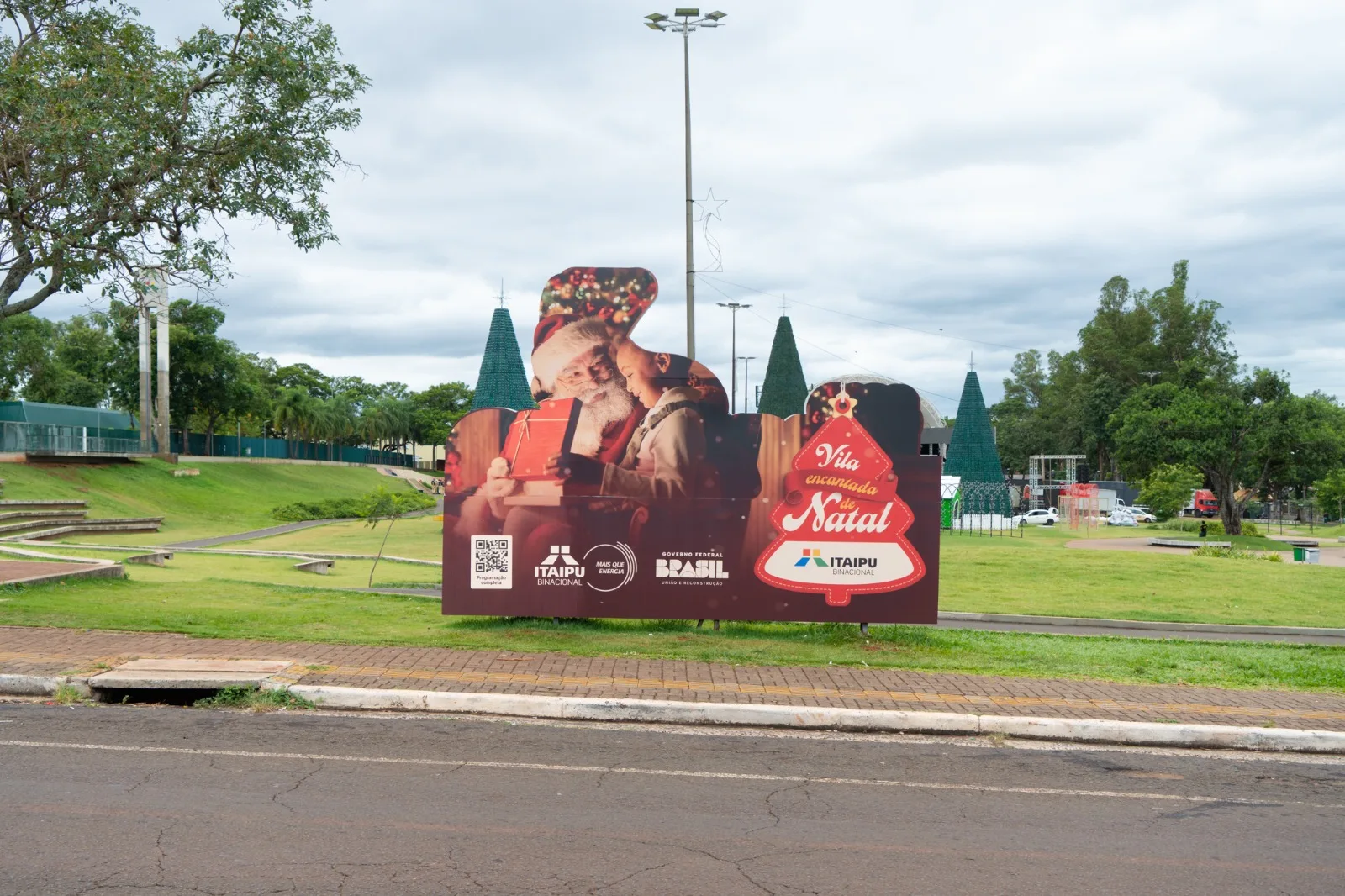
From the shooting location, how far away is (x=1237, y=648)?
14.0 m

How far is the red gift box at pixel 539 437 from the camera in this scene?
12.7 meters

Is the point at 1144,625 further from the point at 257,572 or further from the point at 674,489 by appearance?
the point at 257,572

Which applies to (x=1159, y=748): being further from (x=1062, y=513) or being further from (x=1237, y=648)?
(x=1062, y=513)

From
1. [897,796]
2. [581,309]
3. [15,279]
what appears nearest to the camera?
[897,796]

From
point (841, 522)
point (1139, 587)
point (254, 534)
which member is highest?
point (841, 522)

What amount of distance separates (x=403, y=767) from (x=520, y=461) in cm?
615

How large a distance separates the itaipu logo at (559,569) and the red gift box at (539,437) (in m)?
0.89

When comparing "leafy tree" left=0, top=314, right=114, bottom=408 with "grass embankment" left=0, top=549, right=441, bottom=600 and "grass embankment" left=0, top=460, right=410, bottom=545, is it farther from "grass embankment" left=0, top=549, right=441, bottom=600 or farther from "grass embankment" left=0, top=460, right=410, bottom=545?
"grass embankment" left=0, top=549, right=441, bottom=600

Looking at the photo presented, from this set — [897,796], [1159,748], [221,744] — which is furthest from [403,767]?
[1159,748]

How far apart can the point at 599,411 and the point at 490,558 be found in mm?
2247

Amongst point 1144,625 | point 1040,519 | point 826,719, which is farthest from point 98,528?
point 1040,519

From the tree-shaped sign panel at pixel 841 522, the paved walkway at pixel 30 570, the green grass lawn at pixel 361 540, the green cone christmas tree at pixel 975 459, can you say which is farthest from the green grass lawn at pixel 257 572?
the green cone christmas tree at pixel 975 459

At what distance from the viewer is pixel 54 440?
51812 millimetres

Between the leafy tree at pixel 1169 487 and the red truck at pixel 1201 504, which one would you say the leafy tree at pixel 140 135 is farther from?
the red truck at pixel 1201 504
